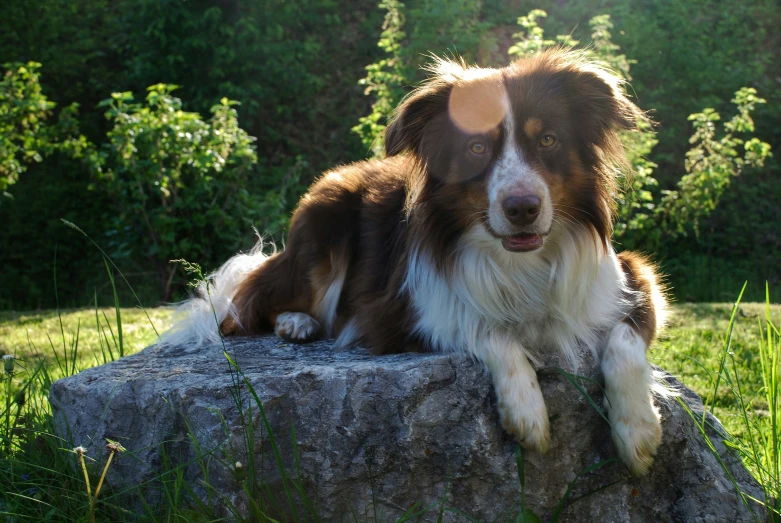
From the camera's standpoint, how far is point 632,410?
9.14 ft

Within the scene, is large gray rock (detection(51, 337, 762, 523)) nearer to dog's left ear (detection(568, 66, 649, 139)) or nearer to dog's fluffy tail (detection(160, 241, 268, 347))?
dog's fluffy tail (detection(160, 241, 268, 347))

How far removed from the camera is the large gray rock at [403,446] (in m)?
2.76

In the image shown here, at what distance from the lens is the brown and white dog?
2826 mm

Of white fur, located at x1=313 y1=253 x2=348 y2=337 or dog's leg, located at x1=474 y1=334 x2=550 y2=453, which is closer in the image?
dog's leg, located at x1=474 y1=334 x2=550 y2=453

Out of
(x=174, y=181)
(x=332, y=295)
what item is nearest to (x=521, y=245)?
(x=332, y=295)

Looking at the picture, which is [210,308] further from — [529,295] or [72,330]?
[72,330]

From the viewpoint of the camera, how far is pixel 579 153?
3.13 m

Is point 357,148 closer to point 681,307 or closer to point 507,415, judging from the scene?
point 681,307

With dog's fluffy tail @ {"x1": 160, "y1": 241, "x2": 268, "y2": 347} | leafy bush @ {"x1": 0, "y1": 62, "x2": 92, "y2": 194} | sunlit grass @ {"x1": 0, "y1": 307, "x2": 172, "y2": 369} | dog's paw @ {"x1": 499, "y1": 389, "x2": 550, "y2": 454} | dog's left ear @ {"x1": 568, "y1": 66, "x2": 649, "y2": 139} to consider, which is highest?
leafy bush @ {"x1": 0, "y1": 62, "x2": 92, "y2": 194}

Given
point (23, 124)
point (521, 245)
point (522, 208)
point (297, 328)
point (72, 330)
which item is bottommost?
point (72, 330)

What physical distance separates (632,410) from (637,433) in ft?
0.26

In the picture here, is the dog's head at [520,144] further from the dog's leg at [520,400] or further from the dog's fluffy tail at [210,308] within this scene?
the dog's fluffy tail at [210,308]

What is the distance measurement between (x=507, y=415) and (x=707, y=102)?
26.8ft

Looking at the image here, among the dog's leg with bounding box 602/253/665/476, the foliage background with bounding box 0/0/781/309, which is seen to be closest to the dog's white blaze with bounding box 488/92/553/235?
the dog's leg with bounding box 602/253/665/476
